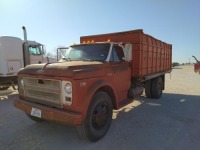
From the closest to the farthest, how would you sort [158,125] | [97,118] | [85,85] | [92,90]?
[85,85] < [92,90] < [97,118] < [158,125]

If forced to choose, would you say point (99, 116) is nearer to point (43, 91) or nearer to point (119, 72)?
point (43, 91)

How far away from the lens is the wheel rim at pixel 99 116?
14.9 ft

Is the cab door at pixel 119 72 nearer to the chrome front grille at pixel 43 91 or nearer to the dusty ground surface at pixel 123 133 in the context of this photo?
the dusty ground surface at pixel 123 133

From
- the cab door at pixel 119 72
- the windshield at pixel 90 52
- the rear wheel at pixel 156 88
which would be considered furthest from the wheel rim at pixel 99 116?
the rear wheel at pixel 156 88

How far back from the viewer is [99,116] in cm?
461

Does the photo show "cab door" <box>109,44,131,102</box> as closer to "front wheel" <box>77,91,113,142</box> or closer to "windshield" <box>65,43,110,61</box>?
"windshield" <box>65,43,110,61</box>

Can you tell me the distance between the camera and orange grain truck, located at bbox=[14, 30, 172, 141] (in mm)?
3925

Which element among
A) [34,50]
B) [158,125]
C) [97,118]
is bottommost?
A: [158,125]

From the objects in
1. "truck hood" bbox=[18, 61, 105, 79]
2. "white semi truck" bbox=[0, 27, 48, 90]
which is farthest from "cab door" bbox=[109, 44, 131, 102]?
"white semi truck" bbox=[0, 27, 48, 90]

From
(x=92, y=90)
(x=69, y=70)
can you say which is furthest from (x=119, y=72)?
(x=69, y=70)

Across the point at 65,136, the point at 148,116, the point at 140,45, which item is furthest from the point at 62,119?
the point at 140,45

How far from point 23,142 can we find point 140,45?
4694mm

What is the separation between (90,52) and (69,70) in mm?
1812

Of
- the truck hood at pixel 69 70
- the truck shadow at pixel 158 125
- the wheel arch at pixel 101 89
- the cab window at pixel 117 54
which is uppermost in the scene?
the cab window at pixel 117 54
